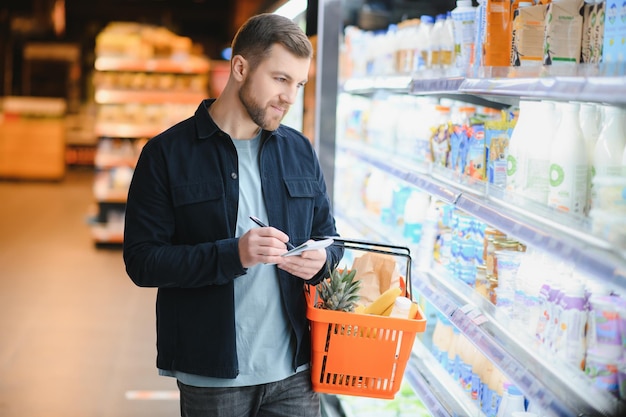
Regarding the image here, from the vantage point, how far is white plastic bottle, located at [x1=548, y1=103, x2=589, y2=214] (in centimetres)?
204

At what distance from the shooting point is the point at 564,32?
6.80 feet

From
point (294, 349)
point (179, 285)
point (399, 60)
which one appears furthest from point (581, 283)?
point (399, 60)

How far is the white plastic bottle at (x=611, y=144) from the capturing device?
6.46ft

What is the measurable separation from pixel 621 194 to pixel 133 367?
421 cm

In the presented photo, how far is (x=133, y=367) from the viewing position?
5406mm

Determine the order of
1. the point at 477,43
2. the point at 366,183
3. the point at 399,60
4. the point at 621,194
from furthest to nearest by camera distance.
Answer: the point at 366,183 → the point at 399,60 → the point at 477,43 → the point at 621,194

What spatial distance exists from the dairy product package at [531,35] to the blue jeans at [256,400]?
43.8 inches

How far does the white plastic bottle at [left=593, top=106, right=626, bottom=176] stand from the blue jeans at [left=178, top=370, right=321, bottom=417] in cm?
103

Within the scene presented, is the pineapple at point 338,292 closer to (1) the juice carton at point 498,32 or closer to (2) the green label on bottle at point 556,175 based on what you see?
(2) the green label on bottle at point 556,175

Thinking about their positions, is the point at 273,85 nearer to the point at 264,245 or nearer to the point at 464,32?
the point at 264,245

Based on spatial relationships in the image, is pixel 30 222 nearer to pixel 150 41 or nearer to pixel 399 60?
pixel 150 41

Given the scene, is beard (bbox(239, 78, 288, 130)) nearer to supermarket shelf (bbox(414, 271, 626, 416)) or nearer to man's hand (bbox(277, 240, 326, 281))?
man's hand (bbox(277, 240, 326, 281))

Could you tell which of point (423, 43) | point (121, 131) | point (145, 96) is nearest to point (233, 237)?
point (423, 43)

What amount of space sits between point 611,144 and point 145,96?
28.2ft
